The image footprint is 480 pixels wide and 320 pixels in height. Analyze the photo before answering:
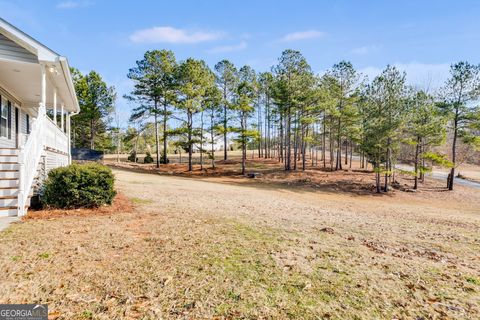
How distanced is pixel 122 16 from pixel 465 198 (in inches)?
1059

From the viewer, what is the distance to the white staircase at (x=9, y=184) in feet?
18.6

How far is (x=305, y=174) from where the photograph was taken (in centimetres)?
2627

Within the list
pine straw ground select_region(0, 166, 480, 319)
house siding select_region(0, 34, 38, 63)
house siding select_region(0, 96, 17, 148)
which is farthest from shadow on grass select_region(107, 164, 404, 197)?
house siding select_region(0, 34, 38, 63)

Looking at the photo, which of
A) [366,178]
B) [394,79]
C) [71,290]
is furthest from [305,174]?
[71,290]

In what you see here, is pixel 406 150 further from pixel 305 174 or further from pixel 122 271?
pixel 122 271

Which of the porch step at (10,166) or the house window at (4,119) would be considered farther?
the house window at (4,119)

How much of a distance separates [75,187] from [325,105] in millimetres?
22204

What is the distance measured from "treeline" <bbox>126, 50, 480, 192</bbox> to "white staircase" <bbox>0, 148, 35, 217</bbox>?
2090 cm

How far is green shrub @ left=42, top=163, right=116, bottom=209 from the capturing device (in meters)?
6.51

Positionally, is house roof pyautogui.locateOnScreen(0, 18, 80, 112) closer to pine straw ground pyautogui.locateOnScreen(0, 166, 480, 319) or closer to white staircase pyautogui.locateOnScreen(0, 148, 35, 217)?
white staircase pyautogui.locateOnScreen(0, 148, 35, 217)

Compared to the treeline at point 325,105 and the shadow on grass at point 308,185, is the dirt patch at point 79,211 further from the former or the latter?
the treeline at point 325,105

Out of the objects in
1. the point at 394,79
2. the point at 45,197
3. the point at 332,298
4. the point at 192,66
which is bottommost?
the point at 332,298

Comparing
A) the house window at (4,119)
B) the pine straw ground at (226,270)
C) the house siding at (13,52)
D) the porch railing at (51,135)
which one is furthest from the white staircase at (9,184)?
the house window at (4,119)

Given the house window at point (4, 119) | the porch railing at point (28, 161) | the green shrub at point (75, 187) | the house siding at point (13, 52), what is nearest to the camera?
the porch railing at point (28, 161)
